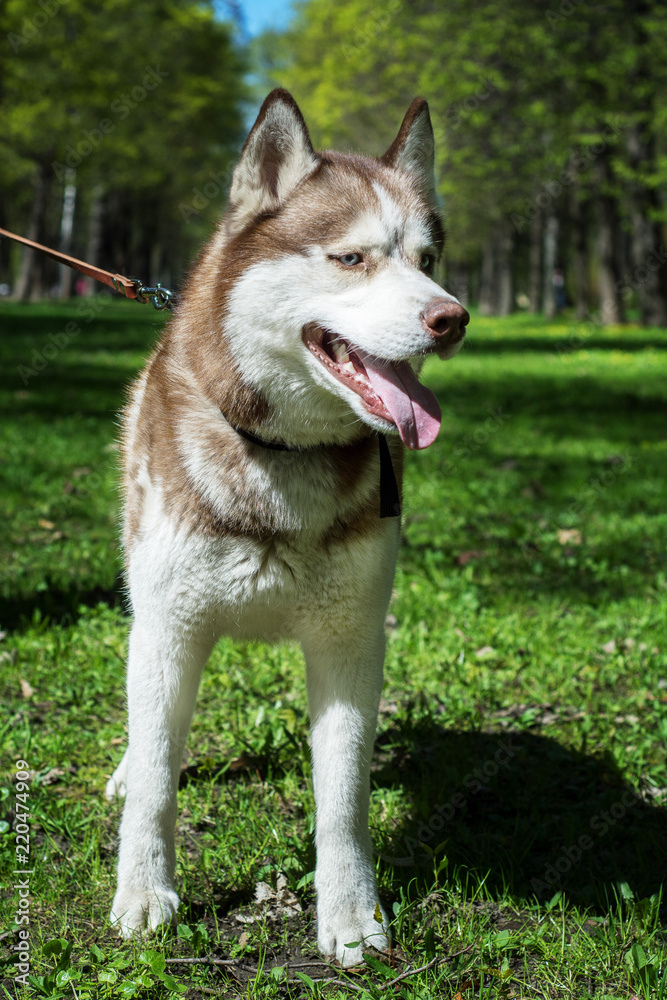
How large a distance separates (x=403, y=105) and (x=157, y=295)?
22.8 metres

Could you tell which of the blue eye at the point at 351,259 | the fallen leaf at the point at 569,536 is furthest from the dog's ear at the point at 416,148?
the fallen leaf at the point at 569,536

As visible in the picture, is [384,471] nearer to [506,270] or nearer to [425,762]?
[425,762]

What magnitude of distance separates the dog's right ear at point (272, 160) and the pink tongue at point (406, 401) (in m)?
0.59

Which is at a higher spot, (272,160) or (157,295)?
(272,160)

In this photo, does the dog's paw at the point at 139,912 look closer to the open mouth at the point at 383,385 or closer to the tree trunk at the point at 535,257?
the open mouth at the point at 383,385

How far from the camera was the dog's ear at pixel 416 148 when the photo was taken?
2521mm

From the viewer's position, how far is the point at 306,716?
3.55 meters

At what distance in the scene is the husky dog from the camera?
2203 mm

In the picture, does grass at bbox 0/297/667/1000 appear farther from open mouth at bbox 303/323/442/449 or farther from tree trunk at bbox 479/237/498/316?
tree trunk at bbox 479/237/498/316

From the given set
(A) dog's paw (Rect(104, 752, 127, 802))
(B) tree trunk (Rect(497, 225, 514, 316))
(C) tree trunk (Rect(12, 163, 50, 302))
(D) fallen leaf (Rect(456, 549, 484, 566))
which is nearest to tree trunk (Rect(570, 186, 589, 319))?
(B) tree trunk (Rect(497, 225, 514, 316))

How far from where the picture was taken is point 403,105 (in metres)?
23.2

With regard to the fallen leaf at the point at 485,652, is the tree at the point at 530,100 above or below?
above

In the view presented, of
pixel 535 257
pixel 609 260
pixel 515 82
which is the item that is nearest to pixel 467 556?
pixel 515 82

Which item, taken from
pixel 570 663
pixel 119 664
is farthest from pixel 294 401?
pixel 570 663
